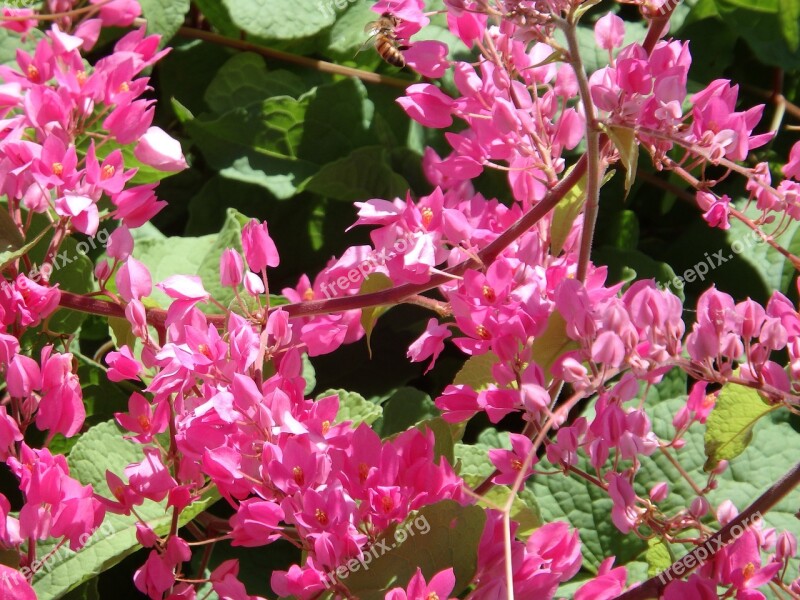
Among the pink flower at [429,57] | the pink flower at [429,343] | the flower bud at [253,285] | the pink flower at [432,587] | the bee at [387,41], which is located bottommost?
the pink flower at [432,587]

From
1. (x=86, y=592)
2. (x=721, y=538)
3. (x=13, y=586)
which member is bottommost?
(x=86, y=592)

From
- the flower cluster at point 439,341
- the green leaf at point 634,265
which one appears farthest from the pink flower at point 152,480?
the green leaf at point 634,265

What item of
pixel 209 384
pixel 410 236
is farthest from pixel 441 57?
pixel 209 384

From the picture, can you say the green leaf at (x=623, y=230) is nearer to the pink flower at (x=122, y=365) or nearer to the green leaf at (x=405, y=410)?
the green leaf at (x=405, y=410)

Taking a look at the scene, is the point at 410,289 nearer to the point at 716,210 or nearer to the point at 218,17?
the point at 716,210

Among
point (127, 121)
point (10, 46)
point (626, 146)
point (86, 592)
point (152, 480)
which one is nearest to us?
point (626, 146)

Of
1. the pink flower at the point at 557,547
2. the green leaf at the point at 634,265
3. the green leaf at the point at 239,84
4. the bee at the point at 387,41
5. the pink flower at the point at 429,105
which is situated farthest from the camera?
the green leaf at the point at 239,84

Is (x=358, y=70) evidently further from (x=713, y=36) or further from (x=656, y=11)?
(x=656, y=11)

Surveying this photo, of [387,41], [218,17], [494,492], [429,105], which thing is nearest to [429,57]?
[429,105]
